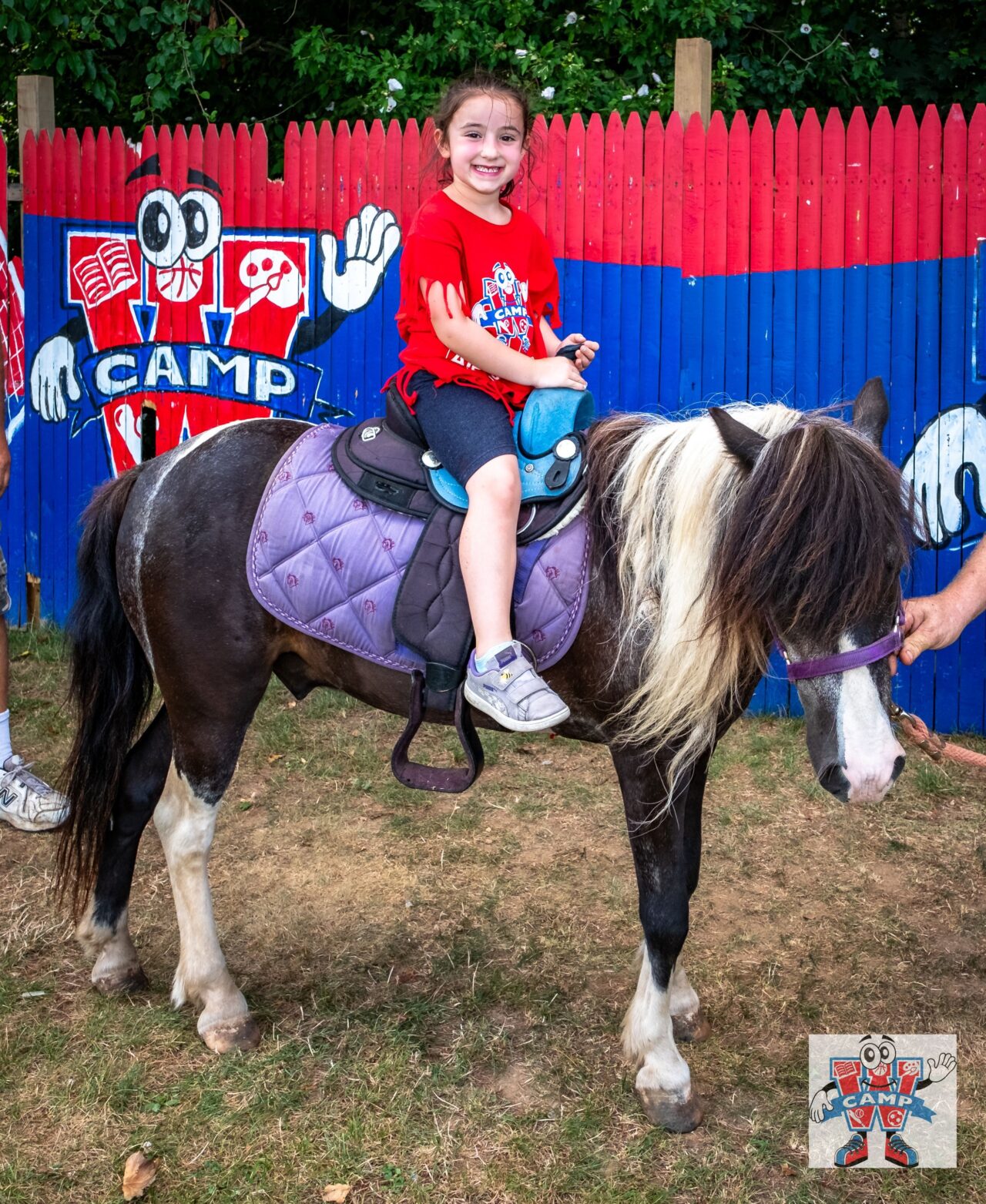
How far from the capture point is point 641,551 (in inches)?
110

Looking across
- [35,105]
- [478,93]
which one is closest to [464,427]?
[478,93]

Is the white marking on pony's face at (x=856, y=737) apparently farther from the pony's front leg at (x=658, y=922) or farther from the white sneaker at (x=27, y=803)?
the white sneaker at (x=27, y=803)

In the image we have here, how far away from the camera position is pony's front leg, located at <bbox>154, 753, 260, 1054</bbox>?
330cm

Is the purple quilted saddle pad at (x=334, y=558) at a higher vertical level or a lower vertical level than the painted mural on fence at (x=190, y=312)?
lower

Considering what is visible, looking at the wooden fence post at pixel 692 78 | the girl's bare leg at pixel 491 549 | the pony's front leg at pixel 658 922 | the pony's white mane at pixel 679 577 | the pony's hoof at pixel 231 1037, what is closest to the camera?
the pony's white mane at pixel 679 577

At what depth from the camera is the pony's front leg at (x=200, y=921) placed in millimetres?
3303

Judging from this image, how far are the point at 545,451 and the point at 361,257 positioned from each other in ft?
12.8

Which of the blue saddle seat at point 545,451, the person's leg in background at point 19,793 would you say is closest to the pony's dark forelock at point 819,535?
the blue saddle seat at point 545,451

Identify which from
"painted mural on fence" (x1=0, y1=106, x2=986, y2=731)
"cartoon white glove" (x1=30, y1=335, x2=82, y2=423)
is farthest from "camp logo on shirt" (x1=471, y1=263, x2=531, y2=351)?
"cartoon white glove" (x1=30, y1=335, x2=82, y2=423)

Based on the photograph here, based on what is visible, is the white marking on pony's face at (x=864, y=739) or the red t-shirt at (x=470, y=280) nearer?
the white marking on pony's face at (x=864, y=739)

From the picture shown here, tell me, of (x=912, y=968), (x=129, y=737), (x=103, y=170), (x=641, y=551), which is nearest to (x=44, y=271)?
(x=103, y=170)

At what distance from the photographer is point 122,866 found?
358 centimetres

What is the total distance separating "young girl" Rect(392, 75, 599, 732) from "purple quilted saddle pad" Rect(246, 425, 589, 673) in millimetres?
152

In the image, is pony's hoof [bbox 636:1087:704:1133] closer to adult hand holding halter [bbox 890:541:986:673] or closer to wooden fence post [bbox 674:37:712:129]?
adult hand holding halter [bbox 890:541:986:673]
